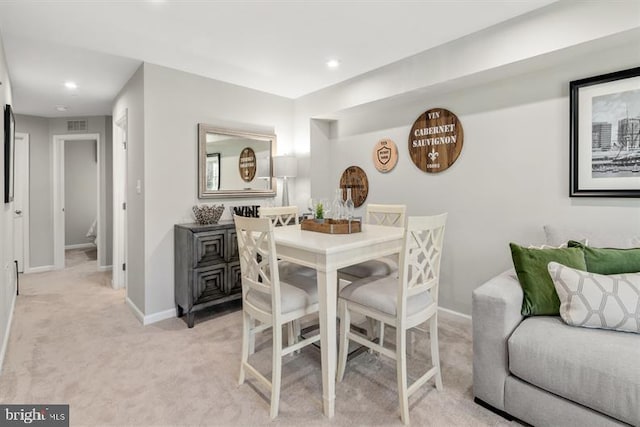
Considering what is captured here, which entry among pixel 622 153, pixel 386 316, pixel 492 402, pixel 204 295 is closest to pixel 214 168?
pixel 204 295

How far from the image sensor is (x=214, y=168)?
11.4ft

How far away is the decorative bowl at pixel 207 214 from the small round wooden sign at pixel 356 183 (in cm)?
153

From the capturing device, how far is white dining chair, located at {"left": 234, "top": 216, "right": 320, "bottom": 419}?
180 centimetres

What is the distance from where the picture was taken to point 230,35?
8.41ft

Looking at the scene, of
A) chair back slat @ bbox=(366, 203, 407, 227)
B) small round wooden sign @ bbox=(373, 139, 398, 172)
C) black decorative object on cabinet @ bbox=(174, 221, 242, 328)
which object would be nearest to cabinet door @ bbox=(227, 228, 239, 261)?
black decorative object on cabinet @ bbox=(174, 221, 242, 328)

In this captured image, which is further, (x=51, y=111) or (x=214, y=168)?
(x=51, y=111)

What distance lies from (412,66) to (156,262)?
117 inches

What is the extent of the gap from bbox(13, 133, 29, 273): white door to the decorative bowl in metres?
3.45

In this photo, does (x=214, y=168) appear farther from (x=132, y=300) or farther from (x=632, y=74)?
(x=632, y=74)

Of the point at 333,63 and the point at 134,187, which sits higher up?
the point at 333,63

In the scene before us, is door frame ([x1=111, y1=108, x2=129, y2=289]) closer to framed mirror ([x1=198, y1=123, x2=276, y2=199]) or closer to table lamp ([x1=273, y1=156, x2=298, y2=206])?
framed mirror ([x1=198, y1=123, x2=276, y2=199])

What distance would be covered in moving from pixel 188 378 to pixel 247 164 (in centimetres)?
232

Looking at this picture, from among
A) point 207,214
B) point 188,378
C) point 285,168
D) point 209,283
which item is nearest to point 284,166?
point 285,168

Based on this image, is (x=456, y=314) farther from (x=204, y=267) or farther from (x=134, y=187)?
(x=134, y=187)
